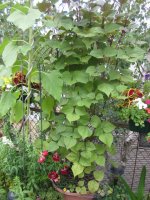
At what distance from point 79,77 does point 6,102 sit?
416 mm

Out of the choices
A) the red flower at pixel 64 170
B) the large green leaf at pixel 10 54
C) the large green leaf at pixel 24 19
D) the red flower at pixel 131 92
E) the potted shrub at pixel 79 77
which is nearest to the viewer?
the large green leaf at pixel 24 19

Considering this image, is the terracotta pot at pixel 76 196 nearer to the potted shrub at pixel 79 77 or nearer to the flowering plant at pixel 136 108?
the potted shrub at pixel 79 77

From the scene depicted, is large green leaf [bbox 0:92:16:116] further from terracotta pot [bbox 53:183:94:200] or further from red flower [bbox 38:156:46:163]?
terracotta pot [bbox 53:183:94:200]

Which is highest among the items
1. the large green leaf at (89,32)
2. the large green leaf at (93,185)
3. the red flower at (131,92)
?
the large green leaf at (89,32)

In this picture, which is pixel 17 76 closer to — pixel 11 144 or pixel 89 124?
pixel 11 144

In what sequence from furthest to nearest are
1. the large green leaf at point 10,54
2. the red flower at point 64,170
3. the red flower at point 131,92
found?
the red flower at point 64,170 → the red flower at point 131,92 → the large green leaf at point 10,54

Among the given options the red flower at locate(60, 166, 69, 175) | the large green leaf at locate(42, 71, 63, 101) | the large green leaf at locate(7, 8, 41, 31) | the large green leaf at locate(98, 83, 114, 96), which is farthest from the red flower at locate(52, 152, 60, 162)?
the large green leaf at locate(7, 8, 41, 31)

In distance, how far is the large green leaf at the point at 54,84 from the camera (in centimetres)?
157

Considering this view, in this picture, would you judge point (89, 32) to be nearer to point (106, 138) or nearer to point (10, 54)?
point (10, 54)

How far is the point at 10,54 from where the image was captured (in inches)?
59.3

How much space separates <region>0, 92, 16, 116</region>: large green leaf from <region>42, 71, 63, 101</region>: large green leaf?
7.8 inches

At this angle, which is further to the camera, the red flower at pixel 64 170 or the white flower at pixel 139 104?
the red flower at pixel 64 170

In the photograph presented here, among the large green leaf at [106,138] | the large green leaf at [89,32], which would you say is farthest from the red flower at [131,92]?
the large green leaf at [89,32]

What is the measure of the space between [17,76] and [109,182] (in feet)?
3.05
